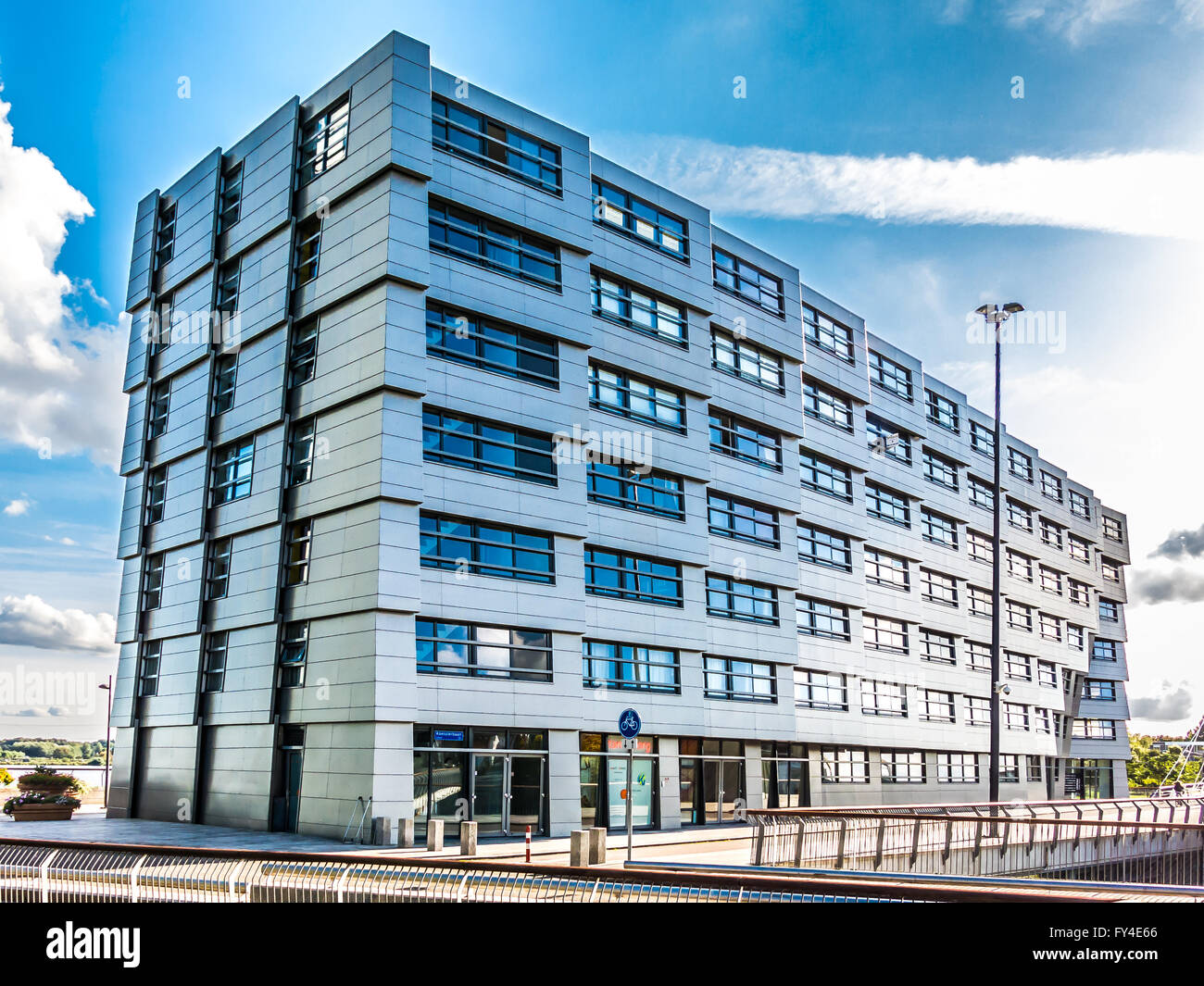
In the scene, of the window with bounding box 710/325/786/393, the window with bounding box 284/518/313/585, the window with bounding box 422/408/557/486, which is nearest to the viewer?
the window with bounding box 422/408/557/486

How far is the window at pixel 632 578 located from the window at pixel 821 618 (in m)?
7.91

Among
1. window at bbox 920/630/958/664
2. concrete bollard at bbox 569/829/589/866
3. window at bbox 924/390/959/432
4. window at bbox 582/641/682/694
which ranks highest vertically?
window at bbox 924/390/959/432

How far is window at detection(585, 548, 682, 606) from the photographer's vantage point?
32.9 m

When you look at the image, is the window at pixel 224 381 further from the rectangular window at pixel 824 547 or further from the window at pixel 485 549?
the rectangular window at pixel 824 547

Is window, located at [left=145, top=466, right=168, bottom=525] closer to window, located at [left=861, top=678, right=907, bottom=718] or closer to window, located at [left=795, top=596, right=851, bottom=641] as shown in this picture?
window, located at [left=795, top=596, right=851, bottom=641]

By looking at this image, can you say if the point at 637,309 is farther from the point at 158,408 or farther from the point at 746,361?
the point at 158,408

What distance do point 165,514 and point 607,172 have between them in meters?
19.1

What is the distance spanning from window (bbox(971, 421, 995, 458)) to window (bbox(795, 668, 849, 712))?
21112mm

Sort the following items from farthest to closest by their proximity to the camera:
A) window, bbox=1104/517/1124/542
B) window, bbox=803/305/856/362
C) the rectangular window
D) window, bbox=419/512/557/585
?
window, bbox=1104/517/1124/542 → window, bbox=803/305/856/362 → the rectangular window → window, bbox=419/512/557/585

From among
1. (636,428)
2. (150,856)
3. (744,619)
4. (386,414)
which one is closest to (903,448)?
(744,619)

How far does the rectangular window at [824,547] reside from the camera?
4294cm

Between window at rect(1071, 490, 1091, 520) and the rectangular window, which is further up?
window at rect(1071, 490, 1091, 520)

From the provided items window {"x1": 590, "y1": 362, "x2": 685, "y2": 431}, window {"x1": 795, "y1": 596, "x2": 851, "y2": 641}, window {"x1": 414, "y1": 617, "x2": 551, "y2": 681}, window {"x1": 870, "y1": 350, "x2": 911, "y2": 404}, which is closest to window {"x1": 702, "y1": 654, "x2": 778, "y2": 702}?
window {"x1": 795, "y1": 596, "x2": 851, "y2": 641}
